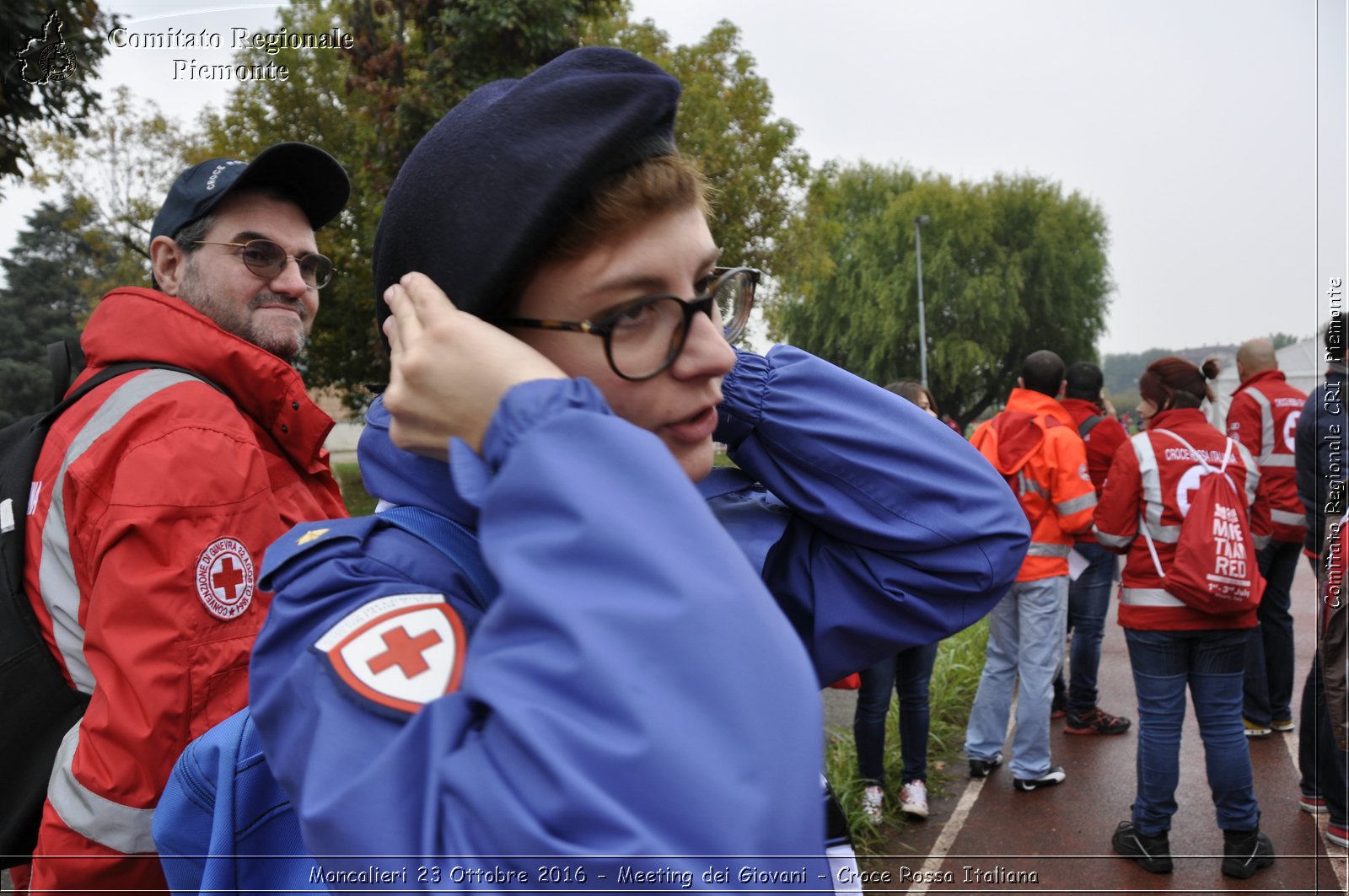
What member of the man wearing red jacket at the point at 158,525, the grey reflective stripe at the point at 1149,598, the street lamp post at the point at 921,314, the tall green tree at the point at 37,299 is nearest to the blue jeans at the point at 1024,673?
the grey reflective stripe at the point at 1149,598

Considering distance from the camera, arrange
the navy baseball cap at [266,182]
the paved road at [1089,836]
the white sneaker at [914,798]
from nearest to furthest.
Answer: the navy baseball cap at [266,182] → the paved road at [1089,836] → the white sneaker at [914,798]

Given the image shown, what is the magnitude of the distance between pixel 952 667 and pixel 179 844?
654cm

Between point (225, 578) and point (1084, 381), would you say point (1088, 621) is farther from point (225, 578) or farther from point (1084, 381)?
point (225, 578)

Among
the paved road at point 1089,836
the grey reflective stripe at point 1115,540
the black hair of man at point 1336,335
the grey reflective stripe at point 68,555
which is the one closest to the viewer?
the grey reflective stripe at point 68,555

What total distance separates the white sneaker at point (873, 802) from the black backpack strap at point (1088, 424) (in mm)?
3284

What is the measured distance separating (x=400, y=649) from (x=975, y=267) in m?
36.0

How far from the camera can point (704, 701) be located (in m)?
0.74

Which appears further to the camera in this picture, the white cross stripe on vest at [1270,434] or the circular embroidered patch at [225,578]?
the white cross stripe on vest at [1270,434]

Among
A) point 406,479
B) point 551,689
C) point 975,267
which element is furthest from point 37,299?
point 975,267

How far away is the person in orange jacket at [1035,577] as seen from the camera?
5.39 meters

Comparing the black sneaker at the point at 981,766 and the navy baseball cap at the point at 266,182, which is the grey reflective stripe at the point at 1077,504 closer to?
the black sneaker at the point at 981,766

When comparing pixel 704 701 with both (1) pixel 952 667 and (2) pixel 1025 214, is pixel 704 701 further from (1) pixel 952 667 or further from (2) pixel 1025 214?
A: (2) pixel 1025 214

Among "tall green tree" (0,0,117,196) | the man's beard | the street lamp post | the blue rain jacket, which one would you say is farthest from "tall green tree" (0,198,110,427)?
the blue rain jacket

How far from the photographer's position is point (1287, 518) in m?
5.98
